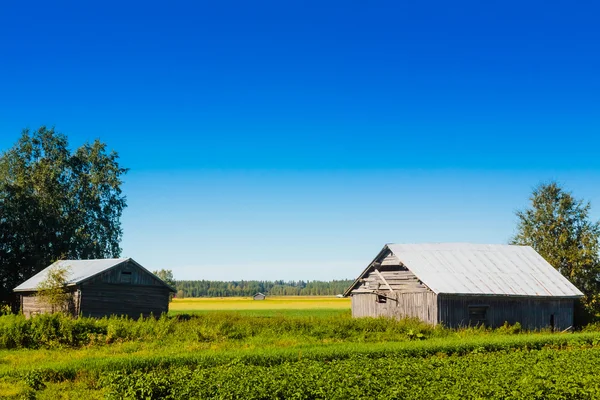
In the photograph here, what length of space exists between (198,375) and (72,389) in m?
4.36

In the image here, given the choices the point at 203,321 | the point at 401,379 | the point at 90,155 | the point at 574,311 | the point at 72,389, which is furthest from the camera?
the point at 90,155

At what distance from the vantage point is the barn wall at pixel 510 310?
39.7m

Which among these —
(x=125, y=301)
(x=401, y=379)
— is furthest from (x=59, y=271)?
(x=401, y=379)

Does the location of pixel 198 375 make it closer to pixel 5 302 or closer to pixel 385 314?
pixel 385 314

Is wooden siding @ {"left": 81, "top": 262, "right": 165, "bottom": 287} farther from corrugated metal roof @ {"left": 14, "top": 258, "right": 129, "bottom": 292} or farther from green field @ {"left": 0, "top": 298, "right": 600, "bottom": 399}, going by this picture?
green field @ {"left": 0, "top": 298, "right": 600, "bottom": 399}

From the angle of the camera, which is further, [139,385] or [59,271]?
[59,271]

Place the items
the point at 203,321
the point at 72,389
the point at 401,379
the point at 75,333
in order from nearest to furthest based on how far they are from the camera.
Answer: the point at 401,379, the point at 72,389, the point at 75,333, the point at 203,321

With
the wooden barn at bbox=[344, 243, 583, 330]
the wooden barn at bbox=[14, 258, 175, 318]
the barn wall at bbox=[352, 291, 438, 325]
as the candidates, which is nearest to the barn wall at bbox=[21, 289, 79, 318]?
the wooden barn at bbox=[14, 258, 175, 318]

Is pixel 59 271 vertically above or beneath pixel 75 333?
above

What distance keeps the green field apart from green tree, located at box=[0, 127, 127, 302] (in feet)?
87.6

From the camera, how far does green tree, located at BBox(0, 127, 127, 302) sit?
192 feet

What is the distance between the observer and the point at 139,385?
17.4 meters

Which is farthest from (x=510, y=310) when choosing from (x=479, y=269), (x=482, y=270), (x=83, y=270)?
(x=83, y=270)

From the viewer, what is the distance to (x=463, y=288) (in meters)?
40.3
